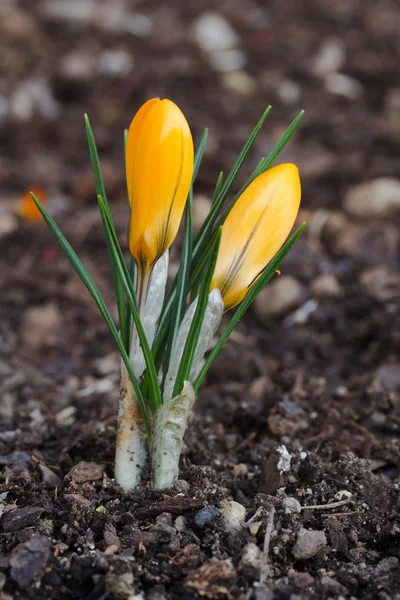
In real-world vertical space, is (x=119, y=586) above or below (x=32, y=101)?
below

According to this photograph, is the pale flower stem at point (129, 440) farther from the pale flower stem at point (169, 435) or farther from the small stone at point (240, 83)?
the small stone at point (240, 83)

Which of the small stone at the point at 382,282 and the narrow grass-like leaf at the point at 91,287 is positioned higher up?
the narrow grass-like leaf at the point at 91,287

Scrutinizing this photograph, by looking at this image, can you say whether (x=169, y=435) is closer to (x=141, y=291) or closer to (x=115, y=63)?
(x=141, y=291)

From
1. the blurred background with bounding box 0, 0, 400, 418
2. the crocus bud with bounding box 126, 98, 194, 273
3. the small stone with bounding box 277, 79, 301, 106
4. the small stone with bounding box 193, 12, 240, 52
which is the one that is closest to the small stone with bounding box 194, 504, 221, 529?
the crocus bud with bounding box 126, 98, 194, 273

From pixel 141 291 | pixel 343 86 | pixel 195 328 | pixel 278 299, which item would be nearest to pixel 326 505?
pixel 195 328

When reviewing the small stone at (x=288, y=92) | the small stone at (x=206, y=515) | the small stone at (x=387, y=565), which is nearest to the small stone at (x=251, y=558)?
the small stone at (x=206, y=515)

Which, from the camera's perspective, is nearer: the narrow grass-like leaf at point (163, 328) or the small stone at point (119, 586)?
the small stone at point (119, 586)

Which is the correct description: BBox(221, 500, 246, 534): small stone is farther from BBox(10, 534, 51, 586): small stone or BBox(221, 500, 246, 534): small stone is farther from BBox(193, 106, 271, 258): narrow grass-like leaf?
BBox(193, 106, 271, 258): narrow grass-like leaf
